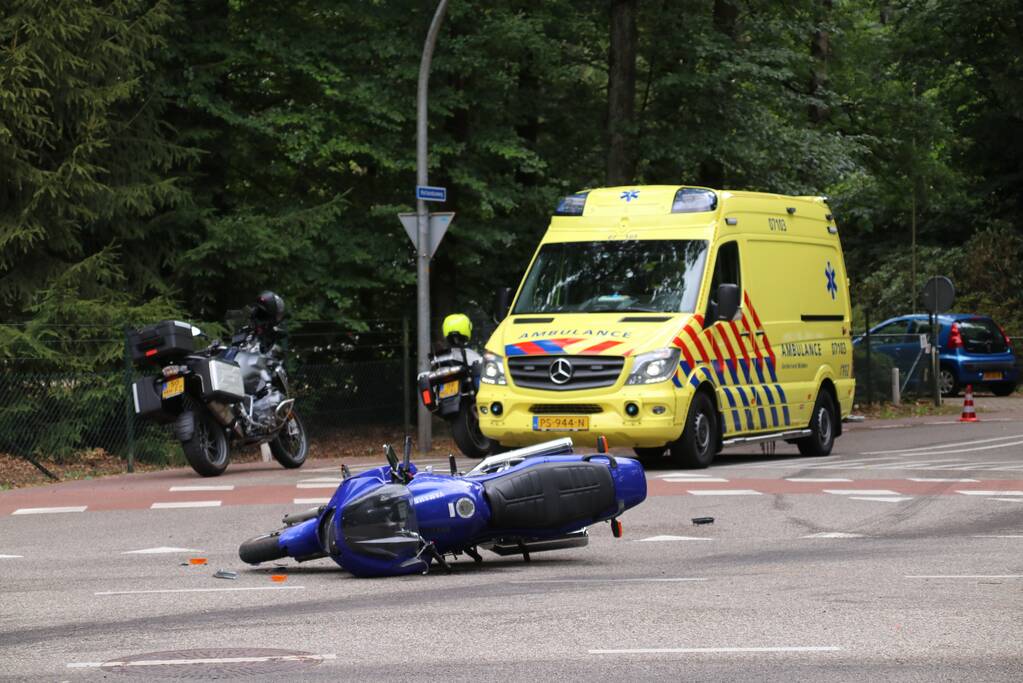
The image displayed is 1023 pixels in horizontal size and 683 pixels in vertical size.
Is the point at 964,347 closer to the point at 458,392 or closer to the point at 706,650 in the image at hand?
the point at 458,392

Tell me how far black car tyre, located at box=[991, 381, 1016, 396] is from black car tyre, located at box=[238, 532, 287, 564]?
1169 inches

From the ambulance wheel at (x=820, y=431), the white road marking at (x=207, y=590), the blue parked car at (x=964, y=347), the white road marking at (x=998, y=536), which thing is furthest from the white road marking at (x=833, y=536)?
the blue parked car at (x=964, y=347)

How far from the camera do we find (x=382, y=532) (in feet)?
32.6

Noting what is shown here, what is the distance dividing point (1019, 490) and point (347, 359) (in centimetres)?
1126

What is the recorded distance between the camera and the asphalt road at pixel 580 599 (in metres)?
7.44

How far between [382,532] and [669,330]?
8.27m

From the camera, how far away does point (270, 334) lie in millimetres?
A: 20109

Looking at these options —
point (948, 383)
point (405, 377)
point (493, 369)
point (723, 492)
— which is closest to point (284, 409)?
point (493, 369)

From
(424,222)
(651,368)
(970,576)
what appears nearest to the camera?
(970,576)

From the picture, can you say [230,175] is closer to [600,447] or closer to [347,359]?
[347,359]

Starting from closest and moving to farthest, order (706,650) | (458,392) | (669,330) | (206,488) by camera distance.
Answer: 1. (706,650)
2. (206,488)
3. (669,330)
4. (458,392)

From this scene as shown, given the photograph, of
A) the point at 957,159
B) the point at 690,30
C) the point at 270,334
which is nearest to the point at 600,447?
the point at 270,334

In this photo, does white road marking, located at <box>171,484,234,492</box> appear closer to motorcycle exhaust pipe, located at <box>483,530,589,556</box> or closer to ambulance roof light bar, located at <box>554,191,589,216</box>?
ambulance roof light bar, located at <box>554,191,589,216</box>

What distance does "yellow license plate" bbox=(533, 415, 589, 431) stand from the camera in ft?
57.2
